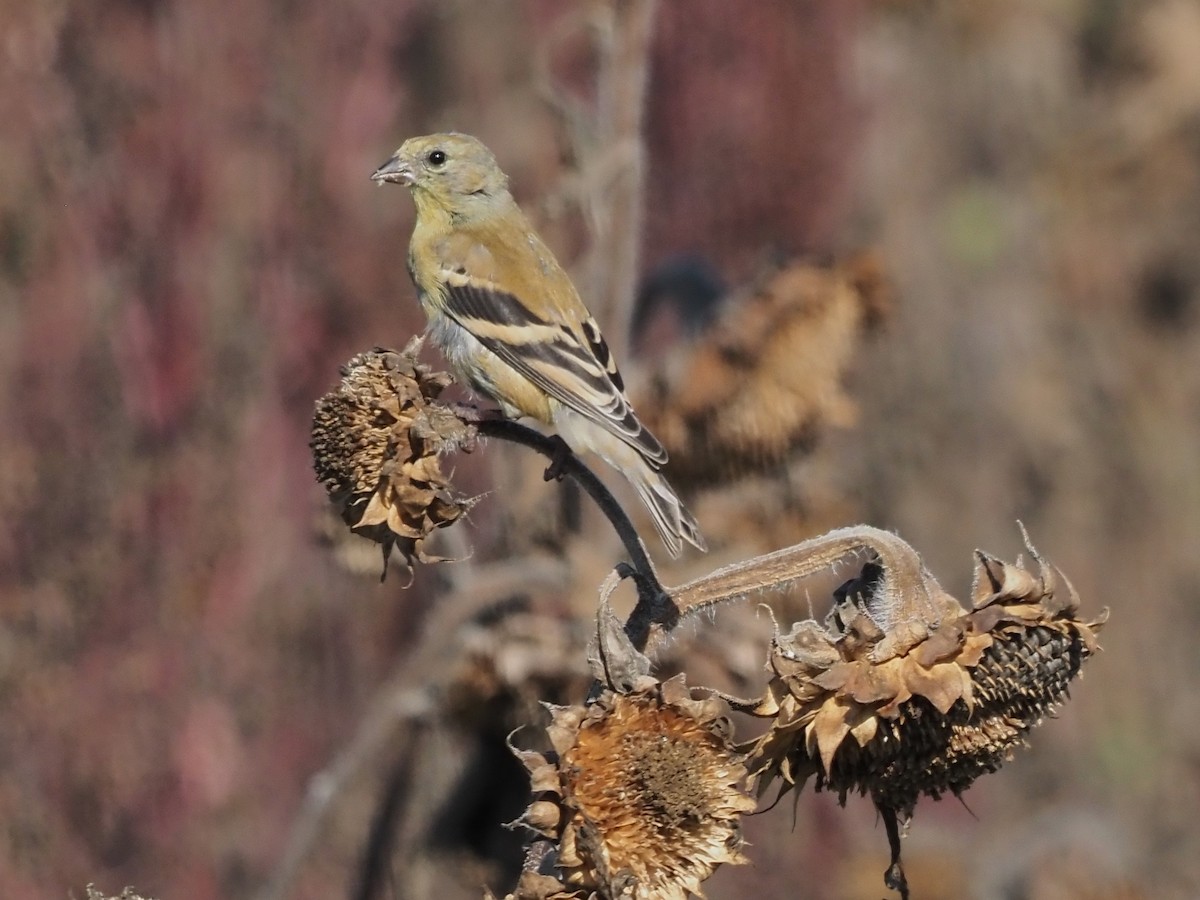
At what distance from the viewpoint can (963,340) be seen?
8352mm

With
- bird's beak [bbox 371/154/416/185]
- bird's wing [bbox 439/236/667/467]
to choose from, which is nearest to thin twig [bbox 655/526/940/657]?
bird's wing [bbox 439/236/667/467]

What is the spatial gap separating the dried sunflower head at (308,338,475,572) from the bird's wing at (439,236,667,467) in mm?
757

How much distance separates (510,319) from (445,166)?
0.47m

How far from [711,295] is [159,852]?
5.71 feet

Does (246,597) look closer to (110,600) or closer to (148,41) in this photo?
(110,600)

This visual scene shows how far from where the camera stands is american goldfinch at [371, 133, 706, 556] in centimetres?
275

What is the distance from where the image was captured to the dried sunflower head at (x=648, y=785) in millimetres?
1692

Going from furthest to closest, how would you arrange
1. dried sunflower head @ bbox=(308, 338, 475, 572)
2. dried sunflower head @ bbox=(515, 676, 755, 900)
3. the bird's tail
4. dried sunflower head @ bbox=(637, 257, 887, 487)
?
dried sunflower head @ bbox=(637, 257, 887, 487) → the bird's tail → dried sunflower head @ bbox=(308, 338, 475, 572) → dried sunflower head @ bbox=(515, 676, 755, 900)

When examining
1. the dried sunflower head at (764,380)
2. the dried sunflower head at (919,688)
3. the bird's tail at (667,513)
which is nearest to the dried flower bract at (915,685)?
the dried sunflower head at (919,688)

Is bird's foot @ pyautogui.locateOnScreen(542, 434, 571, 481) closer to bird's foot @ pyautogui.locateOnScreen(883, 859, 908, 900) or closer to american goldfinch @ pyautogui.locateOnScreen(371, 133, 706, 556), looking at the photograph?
american goldfinch @ pyautogui.locateOnScreen(371, 133, 706, 556)

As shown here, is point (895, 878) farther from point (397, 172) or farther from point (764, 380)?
point (397, 172)

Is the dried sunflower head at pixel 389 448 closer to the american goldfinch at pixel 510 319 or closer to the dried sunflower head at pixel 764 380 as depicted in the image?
the american goldfinch at pixel 510 319

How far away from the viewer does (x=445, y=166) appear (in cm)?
324

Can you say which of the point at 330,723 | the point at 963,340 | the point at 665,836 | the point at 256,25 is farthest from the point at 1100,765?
the point at 665,836
